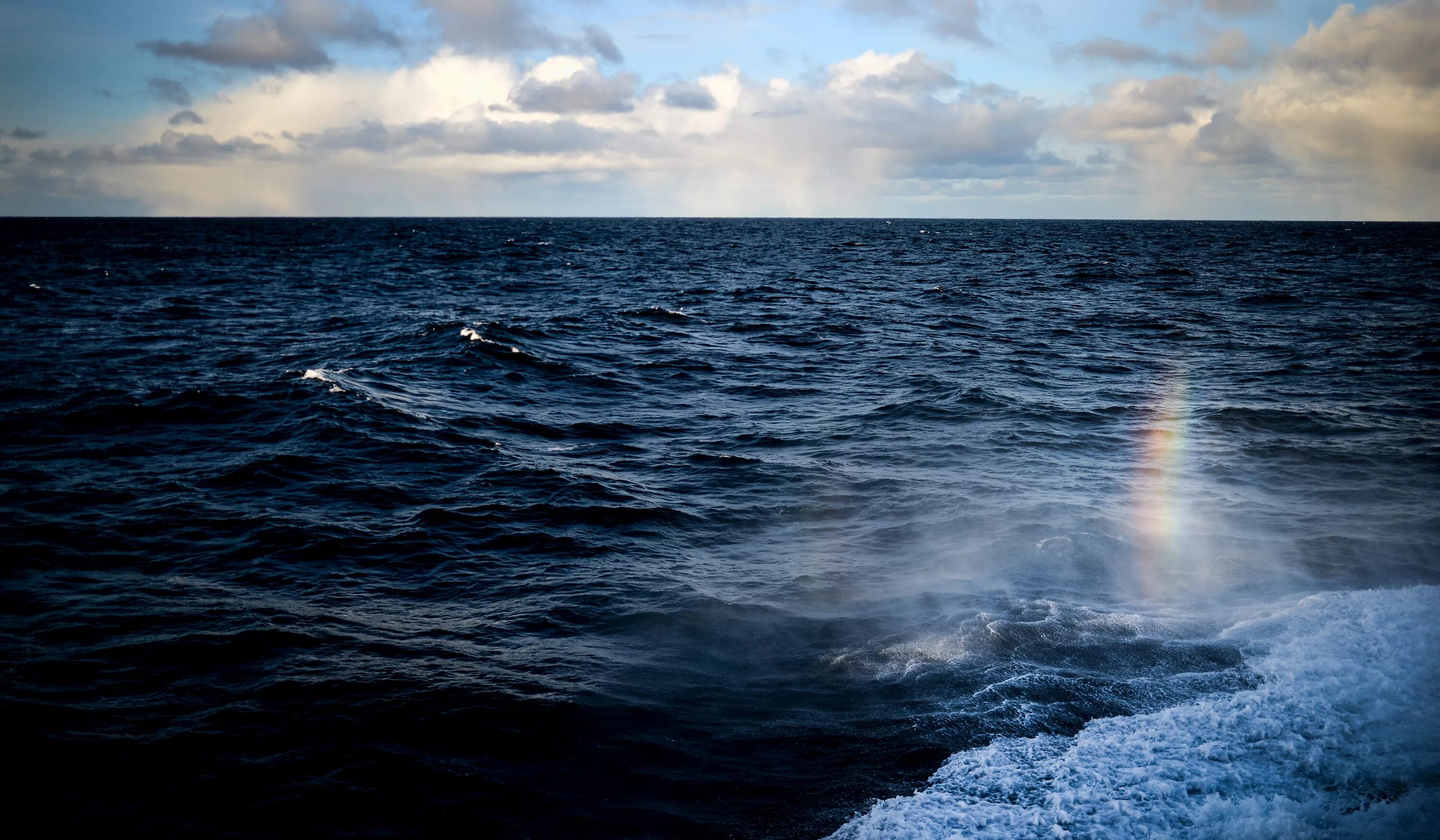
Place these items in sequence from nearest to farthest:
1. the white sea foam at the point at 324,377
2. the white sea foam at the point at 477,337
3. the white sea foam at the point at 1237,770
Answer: the white sea foam at the point at 1237,770, the white sea foam at the point at 324,377, the white sea foam at the point at 477,337

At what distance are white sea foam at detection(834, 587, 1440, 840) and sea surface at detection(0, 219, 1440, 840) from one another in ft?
0.13

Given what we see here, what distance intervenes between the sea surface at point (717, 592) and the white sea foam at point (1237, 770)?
0.13 feet

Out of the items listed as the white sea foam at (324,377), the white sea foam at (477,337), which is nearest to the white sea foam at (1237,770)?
the white sea foam at (324,377)

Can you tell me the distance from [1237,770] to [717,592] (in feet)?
21.3

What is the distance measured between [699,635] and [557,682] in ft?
6.62

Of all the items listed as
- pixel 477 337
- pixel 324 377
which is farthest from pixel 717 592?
pixel 477 337

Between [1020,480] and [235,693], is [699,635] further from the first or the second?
[1020,480]

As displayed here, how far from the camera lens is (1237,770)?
24.4ft

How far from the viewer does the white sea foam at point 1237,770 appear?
22.2 feet

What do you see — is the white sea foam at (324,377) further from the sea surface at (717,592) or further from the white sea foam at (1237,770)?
the white sea foam at (1237,770)

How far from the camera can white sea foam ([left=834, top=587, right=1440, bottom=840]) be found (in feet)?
22.2

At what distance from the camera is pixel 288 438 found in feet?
62.5

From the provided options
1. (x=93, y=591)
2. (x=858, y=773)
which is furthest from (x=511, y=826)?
(x=93, y=591)

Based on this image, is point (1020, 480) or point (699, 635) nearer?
point (699, 635)
